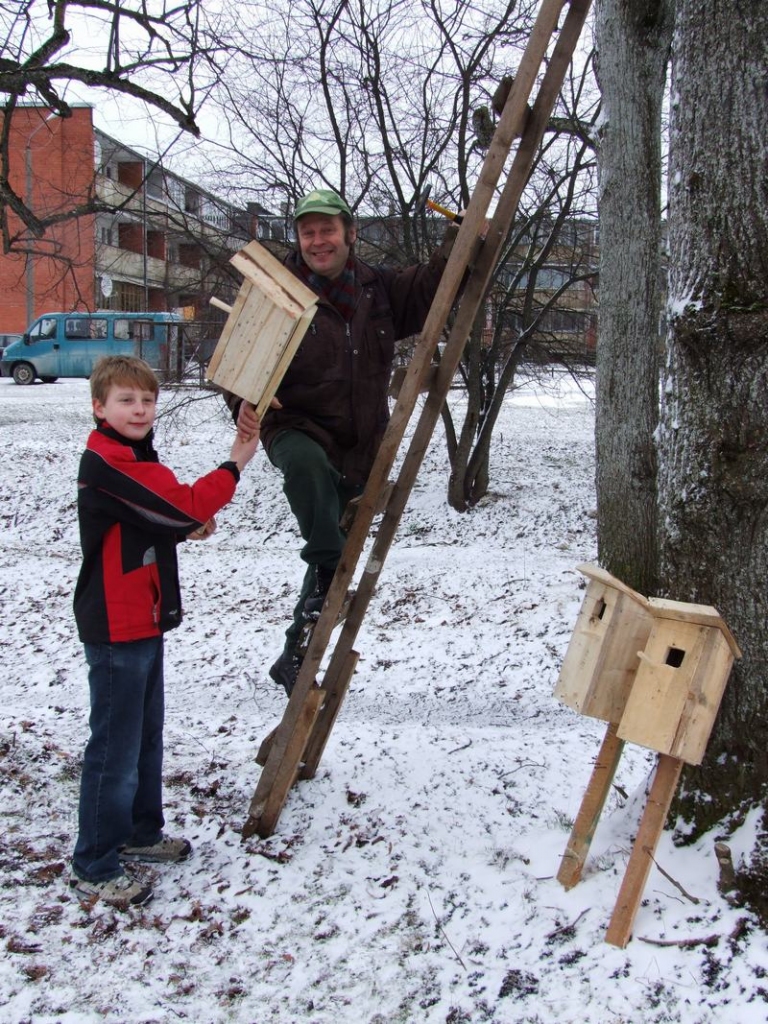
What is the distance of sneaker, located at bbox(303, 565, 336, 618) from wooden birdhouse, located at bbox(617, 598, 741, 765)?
1391 millimetres

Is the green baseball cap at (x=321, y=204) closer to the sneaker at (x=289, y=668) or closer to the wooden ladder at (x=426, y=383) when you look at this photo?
the wooden ladder at (x=426, y=383)

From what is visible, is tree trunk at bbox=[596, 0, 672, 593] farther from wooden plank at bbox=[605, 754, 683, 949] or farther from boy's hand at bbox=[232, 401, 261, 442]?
boy's hand at bbox=[232, 401, 261, 442]

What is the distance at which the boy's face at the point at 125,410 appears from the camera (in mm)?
2723

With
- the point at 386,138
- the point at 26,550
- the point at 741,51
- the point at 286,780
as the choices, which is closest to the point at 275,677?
the point at 286,780

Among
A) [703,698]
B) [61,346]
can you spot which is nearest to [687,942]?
[703,698]

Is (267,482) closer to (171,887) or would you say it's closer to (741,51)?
(171,887)

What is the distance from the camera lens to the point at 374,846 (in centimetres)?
306

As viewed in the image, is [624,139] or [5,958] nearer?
[5,958]

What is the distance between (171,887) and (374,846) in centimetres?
71

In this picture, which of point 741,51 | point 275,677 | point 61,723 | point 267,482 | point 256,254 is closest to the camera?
point 741,51

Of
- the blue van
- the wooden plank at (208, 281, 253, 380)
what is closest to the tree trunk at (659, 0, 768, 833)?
the wooden plank at (208, 281, 253, 380)

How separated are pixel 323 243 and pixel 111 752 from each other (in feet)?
6.49

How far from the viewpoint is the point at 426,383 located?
2982 millimetres

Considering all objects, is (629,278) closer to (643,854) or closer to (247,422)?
(247,422)
